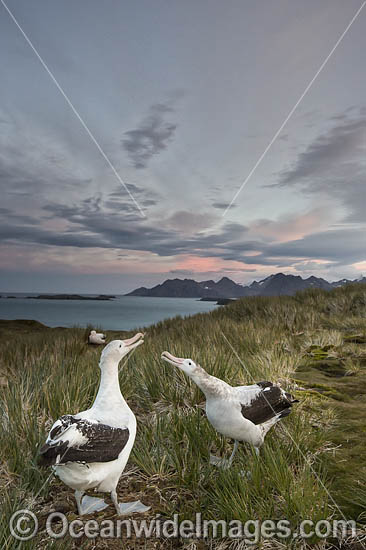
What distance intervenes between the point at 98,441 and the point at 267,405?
4.49 feet

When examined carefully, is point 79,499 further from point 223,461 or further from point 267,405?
point 267,405

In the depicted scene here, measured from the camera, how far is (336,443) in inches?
137

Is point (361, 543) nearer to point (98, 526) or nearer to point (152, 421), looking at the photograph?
point (98, 526)

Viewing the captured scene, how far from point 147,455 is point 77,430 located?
116 centimetres

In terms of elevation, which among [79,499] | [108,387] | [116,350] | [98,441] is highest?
[116,350]

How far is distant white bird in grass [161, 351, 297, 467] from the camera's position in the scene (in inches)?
100

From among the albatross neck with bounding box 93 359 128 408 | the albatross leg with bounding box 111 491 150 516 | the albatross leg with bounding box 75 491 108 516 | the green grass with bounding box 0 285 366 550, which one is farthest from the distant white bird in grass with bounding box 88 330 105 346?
the albatross neck with bounding box 93 359 128 408

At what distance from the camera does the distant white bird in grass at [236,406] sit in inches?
100

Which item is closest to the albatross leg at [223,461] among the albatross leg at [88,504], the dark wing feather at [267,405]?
the dark wing feather at [267,405]

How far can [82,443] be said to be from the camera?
2.09m

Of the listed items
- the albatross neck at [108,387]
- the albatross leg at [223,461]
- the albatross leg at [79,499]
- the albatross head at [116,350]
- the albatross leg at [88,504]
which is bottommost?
the albatross leg at [88,504]

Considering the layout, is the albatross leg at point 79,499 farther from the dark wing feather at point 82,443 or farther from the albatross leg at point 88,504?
the dark wing feather at point 82,443

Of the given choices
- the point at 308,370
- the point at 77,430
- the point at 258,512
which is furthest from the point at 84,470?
the point at 308,370

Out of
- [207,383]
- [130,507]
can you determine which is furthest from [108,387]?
[130,507]
